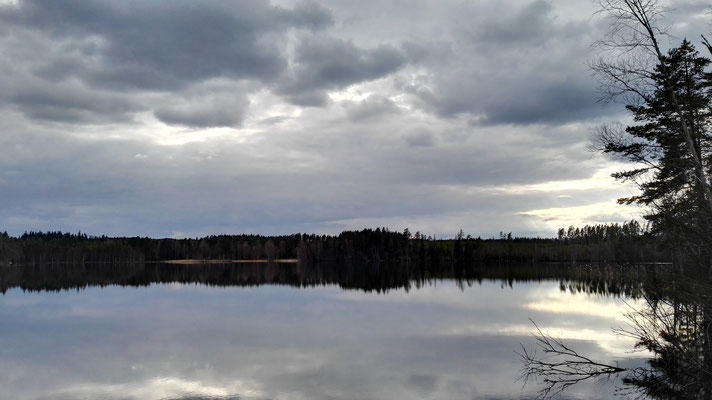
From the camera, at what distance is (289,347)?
2386 cm

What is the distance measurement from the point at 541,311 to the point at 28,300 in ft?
140

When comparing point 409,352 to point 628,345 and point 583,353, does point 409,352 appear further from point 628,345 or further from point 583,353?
point 628,345

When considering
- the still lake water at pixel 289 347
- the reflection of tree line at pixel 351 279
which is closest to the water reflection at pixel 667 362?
the still lake water at pixel 289 347

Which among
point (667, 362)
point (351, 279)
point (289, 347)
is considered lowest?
point (351, 279)

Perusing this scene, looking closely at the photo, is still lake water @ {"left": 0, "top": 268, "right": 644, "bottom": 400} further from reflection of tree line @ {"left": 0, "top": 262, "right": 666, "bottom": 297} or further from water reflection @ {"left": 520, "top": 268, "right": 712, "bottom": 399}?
reflection of tree line @ {"left": 0, "top": 262, "right": 666, "bottom": 297}

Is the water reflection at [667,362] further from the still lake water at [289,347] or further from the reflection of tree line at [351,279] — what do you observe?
the reflection of tree line at [351,279]

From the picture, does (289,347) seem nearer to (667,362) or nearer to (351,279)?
(667,362)

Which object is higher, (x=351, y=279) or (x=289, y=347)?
(x=289, y=347)

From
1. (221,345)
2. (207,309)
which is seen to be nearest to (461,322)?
(221,345)

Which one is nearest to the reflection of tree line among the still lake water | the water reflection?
the water reflection

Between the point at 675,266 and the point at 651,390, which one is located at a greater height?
the point at 675,266

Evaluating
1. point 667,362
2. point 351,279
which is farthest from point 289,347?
point 351,279

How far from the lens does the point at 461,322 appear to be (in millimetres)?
31922

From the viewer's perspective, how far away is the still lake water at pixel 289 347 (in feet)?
54.8
